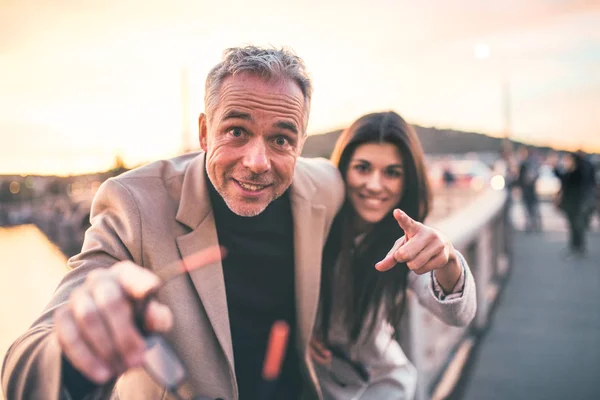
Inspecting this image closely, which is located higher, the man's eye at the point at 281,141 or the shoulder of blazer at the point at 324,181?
the man's eye at the point at 281,141

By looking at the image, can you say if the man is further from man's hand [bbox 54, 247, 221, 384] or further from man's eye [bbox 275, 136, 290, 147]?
man's hand [bbox 54, 247, 221, 384]

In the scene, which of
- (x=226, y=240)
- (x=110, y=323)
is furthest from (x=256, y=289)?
(x=110, y=323)

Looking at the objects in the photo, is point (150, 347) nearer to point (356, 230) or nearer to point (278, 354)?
point (278, 354)

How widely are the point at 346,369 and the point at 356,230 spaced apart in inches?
27.4

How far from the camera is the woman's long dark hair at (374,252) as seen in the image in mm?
2271

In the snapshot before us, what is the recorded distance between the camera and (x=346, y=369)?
2293mm

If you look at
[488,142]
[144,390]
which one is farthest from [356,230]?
[488,142]

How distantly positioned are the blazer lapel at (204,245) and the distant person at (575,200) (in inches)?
342

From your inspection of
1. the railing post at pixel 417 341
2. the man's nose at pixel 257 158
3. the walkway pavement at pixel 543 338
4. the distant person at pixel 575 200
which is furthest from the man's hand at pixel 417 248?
A: the distant person at pixel 575 200

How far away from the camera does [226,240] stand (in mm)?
1925

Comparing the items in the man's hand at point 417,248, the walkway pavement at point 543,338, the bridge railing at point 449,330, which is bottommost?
the walkway pavement at point 543,338

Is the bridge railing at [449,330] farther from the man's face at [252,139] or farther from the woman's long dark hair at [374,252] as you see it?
the man's face at [252,139]

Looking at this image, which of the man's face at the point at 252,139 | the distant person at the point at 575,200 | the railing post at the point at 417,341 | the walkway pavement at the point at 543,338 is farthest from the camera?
the distant person at the point at 575,200

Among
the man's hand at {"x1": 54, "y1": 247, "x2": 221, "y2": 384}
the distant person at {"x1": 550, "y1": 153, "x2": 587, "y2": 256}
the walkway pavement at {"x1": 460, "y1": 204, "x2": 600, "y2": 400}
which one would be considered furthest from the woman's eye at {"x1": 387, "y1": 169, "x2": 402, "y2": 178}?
the distant person at {"x1": 550, "y1": 153, "x2": 587, "y2": 256}
